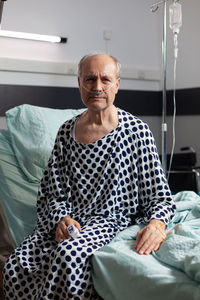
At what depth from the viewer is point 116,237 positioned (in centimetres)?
191

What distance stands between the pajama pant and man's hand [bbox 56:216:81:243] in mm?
35

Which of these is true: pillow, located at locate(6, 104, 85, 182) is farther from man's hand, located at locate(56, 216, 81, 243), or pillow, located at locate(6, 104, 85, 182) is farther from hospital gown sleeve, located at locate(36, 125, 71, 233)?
man's hand, located at locate(56, 216, 81, 243)

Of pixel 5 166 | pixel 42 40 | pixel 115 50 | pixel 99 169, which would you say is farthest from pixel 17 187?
pixel 115 50

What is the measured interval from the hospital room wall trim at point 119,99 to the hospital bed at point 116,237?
0.74 meters

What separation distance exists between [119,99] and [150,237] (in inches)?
116

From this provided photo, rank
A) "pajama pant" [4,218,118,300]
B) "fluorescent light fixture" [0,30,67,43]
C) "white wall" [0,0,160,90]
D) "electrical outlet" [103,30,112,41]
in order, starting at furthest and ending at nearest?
A: "electrical outlet" [103,30,112,41] → "white wall" [0,0,160,90] → "fluorescent light fixture" [0,30,67,43] → "pajama pant" [4,218,118,300]

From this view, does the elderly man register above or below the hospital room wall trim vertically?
below

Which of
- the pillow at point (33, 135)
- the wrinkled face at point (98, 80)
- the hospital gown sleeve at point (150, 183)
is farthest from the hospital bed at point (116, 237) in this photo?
the wrinkled face at point (98, 80)

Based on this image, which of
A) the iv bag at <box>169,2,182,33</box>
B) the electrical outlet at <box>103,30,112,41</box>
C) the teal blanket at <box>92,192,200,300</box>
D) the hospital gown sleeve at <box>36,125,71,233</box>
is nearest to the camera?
the teal blanket at <box>92,192,200,300</box>

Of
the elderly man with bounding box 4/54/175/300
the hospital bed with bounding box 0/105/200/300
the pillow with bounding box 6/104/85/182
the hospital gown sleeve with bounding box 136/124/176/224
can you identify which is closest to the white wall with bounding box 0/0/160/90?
the pillow with bounding box 6/104/85/182

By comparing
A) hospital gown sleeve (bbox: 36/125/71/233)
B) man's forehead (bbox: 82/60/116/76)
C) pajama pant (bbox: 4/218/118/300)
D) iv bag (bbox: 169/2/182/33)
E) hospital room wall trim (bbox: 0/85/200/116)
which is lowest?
A: pajama pant (bbox: 4/218/118/300)

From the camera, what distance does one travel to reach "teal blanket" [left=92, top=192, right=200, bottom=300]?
145 centimetres

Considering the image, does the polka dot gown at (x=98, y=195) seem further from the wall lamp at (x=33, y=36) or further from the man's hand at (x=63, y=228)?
the wall lamp at (x=33, y=36)

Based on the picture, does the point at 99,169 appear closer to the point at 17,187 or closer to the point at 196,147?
the point at 17,187
